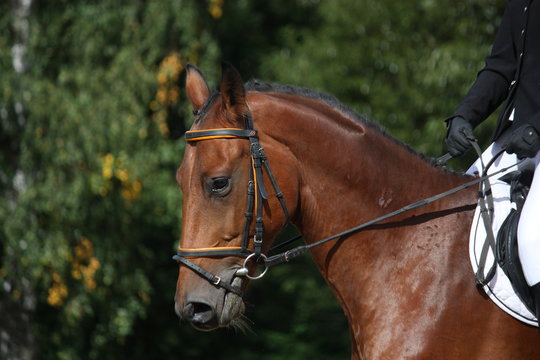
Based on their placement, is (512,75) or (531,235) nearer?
(531,235)

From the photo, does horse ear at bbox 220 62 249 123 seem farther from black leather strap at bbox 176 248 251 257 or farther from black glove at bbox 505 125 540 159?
black glove at bbox 505 125 540 159

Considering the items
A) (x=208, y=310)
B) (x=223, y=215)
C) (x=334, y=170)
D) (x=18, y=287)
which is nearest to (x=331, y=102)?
(x=334, y=170)

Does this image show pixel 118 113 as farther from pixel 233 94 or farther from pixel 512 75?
pixel 512 75

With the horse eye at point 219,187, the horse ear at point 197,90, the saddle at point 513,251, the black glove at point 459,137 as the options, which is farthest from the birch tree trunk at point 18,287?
the saddle at point 513,251

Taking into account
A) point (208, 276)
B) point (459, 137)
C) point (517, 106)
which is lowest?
point (208, 276)

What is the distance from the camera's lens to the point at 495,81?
12.1 feet

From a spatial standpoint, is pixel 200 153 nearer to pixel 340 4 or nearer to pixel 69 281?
pixel 69 281

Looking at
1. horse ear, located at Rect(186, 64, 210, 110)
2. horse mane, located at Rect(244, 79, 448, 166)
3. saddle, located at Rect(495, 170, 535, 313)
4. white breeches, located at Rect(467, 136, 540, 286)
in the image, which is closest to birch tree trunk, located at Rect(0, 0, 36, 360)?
horse ear, located at Rect(186, 64, 210, 110)

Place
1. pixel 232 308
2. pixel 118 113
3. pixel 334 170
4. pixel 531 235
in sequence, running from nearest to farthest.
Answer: pixel 531 235
pixel 232 308
pixel 334 170
pixel 118 113

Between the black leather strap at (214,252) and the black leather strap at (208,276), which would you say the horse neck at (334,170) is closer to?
the black leather strap at (214,252)

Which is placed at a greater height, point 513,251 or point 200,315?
point 513,251

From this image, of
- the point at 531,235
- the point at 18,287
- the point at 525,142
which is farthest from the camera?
the point at 18,287

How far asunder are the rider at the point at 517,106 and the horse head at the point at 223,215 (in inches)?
38.1

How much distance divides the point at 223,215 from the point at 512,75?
1.57 metres
